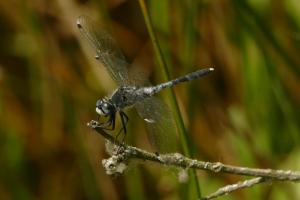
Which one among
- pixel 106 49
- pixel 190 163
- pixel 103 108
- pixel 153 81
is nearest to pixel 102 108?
pixel 103 108

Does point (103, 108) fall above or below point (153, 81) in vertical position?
below

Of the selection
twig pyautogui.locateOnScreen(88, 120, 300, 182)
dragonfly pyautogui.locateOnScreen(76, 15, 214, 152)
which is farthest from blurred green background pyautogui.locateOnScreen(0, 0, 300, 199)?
twig pyautogui.locateOnScreen(88, 120, 300, 182)

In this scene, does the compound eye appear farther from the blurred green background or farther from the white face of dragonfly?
the blurred green background

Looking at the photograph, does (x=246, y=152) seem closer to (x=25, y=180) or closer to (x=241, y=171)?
(x=25, y=180)

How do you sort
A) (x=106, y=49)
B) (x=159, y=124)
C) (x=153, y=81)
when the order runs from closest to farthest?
1. (x=159, y=124)
2. (x=106, y=49)
3. (x=153, y=81)

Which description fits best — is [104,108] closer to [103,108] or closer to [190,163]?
[103,108]

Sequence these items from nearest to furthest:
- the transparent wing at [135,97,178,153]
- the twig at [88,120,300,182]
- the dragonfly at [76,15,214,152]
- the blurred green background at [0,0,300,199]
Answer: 1. the twig at [88,120,300,182]
2. the transparent wing at [135,97,178,153]
3. the dragonfly at [76,15,214,152]
4. the blurred green background at [0,0,300,199]

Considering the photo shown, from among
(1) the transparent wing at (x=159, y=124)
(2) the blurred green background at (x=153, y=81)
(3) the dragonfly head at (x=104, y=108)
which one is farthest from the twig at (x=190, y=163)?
(2) the blurred green background at (x=153, y=81)

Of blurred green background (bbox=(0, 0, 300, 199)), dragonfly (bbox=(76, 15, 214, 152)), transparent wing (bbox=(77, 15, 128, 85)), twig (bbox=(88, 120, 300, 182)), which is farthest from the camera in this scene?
blurred green background (bbox=(0, 0, 300, 199))
